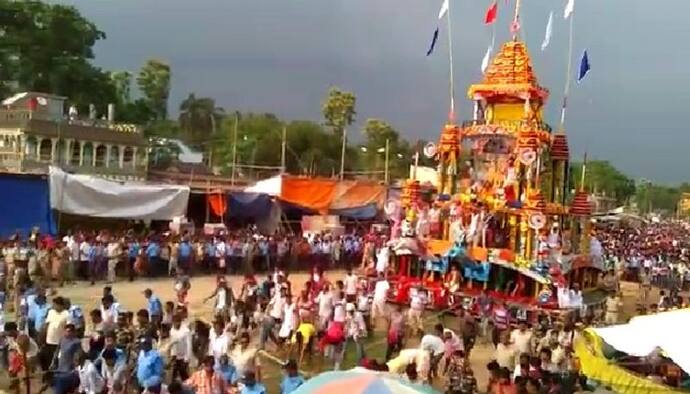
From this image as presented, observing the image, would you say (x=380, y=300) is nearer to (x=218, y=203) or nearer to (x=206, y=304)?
(x=206, y=304)

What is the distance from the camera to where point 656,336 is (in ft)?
33.4

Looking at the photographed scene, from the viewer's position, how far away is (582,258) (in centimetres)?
2286

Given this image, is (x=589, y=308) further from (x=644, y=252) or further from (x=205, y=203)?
(x=644, y=252)

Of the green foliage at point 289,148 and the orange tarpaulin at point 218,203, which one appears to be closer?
the orange tarpaulin at point 218,203

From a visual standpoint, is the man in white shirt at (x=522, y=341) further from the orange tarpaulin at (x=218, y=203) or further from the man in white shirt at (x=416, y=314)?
the orange tarpaulin at (x=218, y=203)

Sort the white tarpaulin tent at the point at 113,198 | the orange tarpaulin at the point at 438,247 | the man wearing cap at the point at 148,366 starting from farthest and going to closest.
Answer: the white tarpaulin tent at the point at 113,198 → the orange tarpaulin at the point at 438,247 → the man wearing cap at the point at 148,366

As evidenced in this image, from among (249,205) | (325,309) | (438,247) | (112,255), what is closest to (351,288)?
(325,309)

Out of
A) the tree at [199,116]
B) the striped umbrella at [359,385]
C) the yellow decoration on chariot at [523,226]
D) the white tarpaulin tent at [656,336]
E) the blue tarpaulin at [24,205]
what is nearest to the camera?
the striped umbrella at [359,385]

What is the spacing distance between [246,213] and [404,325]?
53.2 ft

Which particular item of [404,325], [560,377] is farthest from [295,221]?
[560,377]

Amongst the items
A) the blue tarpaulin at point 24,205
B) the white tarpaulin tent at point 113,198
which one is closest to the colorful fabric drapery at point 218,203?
the white tarpaulin tent at point 113,198

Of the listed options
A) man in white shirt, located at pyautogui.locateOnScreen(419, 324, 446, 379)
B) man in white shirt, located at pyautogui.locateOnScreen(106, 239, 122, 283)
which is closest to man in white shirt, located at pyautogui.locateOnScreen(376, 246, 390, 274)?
man in white shirt, located at pyautogui.locateOnScreen(106, 239, 122, 283)

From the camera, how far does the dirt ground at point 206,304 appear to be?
14406 millimetres

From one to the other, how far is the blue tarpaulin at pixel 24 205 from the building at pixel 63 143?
39.5 ft
